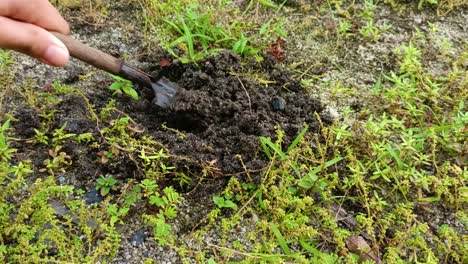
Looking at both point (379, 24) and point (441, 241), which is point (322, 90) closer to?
point (379, 24)

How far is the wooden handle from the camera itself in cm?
204

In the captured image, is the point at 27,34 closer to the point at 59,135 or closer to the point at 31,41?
the point at 31,41

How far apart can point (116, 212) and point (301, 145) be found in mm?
932

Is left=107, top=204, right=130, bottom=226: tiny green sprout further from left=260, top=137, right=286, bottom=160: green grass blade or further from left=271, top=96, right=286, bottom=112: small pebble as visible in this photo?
left=271, top=96, right=286, bottom=112: small pebble

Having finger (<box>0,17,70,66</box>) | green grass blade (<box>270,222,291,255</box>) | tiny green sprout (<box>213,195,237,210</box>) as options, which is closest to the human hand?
finger (<box>0,17,70,66</box>)

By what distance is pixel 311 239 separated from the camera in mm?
2092

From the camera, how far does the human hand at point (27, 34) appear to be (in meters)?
1.57

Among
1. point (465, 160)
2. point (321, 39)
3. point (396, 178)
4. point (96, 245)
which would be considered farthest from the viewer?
point (321, 39)

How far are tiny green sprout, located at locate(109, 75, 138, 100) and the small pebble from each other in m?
0.71

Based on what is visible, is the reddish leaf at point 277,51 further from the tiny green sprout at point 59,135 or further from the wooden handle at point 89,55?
the tiny green sprout at point 59,135

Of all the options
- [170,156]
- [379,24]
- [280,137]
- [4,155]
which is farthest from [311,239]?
[379,24]

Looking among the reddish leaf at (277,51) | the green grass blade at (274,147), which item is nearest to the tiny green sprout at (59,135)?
the green grass blade at (274,147)

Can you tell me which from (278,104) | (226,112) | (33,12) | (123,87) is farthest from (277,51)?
(33,12)

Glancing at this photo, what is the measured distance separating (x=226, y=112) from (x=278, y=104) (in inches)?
11.7
